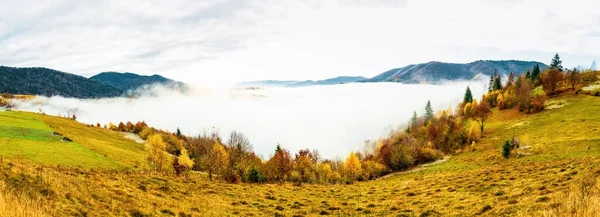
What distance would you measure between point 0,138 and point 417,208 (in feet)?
264

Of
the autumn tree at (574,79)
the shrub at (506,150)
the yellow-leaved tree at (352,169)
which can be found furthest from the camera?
the autumn tree at (574,79)

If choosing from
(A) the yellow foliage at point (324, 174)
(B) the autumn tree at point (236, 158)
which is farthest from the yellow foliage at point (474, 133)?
(B) the autumn tree at point (236, 158)

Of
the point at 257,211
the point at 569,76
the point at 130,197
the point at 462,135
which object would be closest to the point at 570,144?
the point at 462,135

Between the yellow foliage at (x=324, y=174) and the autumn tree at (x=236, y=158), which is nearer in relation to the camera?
the autumn tree at (x=236, y=158)

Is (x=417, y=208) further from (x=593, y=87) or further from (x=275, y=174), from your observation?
(x=593, y=87)

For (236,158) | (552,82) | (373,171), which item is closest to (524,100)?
(552,82)

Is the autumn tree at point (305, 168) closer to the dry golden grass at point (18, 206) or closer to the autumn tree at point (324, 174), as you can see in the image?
the autumn tree at point (324, 174)

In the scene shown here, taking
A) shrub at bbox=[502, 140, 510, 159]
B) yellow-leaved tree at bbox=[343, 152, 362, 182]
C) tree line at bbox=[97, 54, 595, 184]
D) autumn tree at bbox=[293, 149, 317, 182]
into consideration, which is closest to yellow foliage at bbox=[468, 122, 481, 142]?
tree line at bbox=[97, 54, 595, 184]

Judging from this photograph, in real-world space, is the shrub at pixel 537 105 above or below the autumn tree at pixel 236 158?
above

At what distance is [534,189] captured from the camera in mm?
26875

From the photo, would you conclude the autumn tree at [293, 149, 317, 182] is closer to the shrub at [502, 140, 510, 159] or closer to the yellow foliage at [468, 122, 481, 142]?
the yellow foliage at [468, 122, 481, 142]

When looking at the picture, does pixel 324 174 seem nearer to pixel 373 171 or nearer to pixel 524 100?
pixel 373 171

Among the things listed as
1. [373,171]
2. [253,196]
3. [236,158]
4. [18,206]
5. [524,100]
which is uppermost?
[524,100]

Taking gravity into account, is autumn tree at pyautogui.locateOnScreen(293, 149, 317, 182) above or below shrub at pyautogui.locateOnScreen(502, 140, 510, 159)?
below
